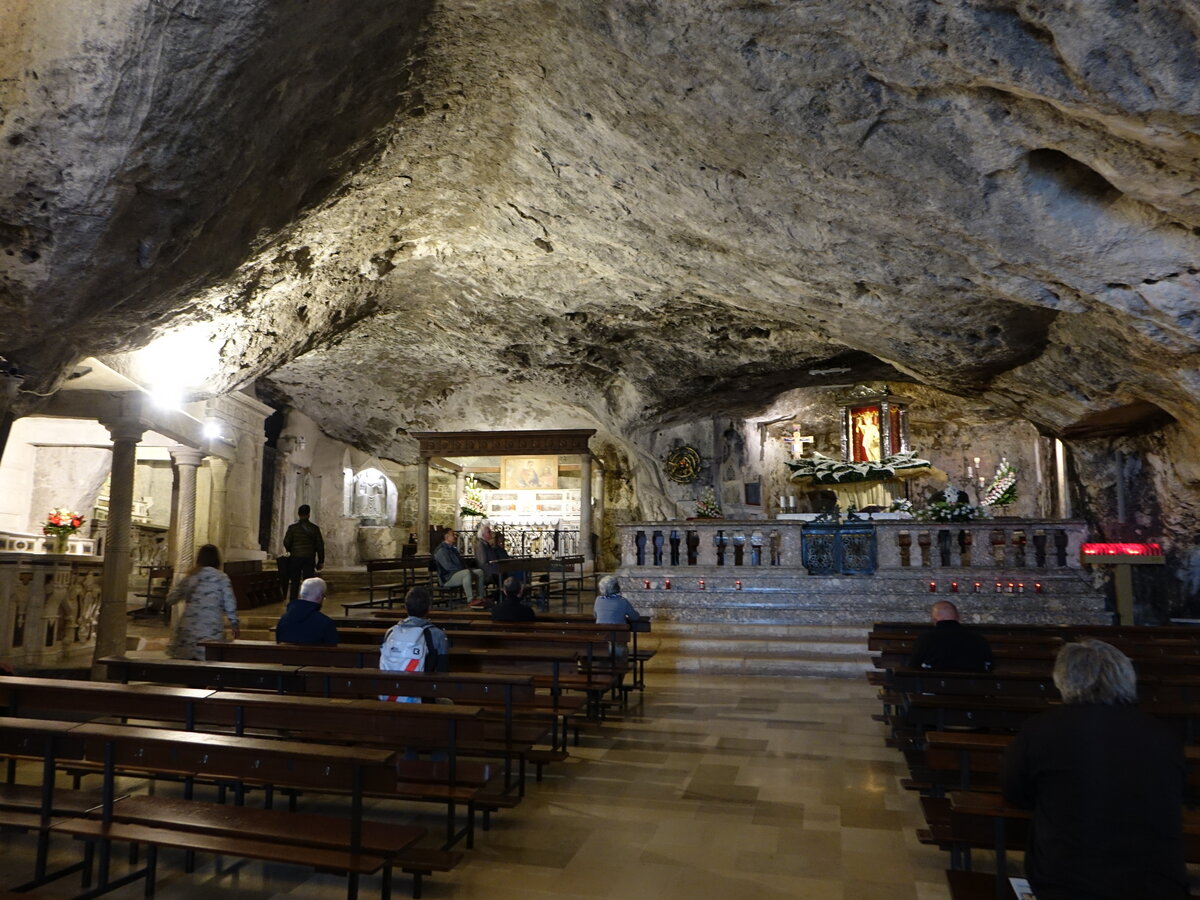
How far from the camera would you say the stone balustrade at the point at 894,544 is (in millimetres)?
10188

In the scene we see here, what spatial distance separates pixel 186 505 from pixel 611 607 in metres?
7.61

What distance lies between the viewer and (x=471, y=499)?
20.5 m

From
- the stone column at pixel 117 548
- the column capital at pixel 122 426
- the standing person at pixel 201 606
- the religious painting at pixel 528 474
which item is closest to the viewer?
the standing person at pixel 201 606

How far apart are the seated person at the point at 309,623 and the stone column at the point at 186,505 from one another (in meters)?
6.72

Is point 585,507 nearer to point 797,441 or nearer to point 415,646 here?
point 797,441

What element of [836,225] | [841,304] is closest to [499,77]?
[836,225]

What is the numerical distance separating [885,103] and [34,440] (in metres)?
12.1

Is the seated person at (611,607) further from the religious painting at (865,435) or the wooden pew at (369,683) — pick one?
the religious painting at (865,435)

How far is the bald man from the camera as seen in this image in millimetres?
4930

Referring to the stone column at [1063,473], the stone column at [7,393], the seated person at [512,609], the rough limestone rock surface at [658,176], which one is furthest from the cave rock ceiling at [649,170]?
the seated person at [512,609]

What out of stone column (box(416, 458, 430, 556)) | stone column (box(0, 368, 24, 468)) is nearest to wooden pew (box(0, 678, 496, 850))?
stone column (box(0, 368, 24, 468))

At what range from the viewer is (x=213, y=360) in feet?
35.3

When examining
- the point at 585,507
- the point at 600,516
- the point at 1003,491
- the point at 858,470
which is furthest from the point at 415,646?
the point at 600,516

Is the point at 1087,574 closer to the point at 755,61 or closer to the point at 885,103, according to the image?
the point at 885,103
